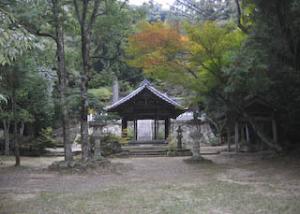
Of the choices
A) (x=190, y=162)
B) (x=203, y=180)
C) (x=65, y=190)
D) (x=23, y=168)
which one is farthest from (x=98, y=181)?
(x=190, y=162)

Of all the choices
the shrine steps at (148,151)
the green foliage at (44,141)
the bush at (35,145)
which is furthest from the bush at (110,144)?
the bush at (35,145)

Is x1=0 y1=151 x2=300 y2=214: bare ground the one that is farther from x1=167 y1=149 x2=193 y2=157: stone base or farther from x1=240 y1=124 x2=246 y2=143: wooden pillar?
x1=240 y1=124 x2=246 y2=143: wooden pillar

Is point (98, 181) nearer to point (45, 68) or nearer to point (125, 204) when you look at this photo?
point (125, 204)

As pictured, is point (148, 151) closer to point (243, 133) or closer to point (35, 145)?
point (35, 145)

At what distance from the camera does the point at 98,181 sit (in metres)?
11.9

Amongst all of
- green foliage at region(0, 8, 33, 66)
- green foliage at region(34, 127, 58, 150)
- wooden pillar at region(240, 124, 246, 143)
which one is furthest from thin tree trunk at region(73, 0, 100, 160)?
wooden pillar at region(240, 124, 246, 143)

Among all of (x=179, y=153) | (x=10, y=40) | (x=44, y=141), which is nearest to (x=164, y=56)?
(x=179, y=153)

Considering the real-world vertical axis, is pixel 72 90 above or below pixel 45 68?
below

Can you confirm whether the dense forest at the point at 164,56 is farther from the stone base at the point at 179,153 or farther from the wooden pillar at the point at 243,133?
the wooden pillar at the point at 243,133

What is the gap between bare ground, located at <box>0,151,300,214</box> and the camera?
7.88m

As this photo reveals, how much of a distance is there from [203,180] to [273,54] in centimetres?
471

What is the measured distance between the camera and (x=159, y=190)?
9875 millimetres

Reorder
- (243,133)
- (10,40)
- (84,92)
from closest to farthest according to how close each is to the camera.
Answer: (10,40) < (84,92) < (243,133)

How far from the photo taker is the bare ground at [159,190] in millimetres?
7875
